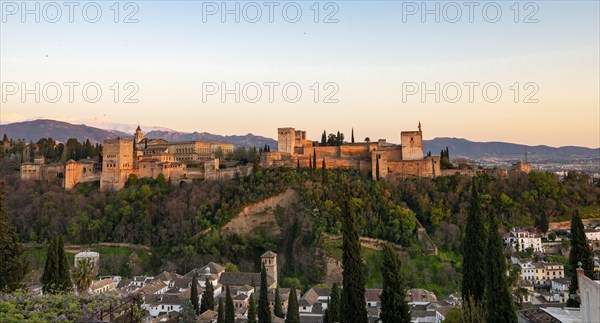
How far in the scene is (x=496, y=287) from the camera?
16953 millimetres

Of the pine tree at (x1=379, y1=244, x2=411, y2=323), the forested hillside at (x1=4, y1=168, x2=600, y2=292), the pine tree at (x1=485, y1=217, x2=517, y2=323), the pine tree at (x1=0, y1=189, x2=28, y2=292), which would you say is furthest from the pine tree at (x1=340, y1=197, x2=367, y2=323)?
the forested hillside at (x1=4, y1=168, x2=600, y2=292)

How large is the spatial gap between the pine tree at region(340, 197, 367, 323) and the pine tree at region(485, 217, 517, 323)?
426 centimetres

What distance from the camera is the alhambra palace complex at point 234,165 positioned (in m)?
61.8

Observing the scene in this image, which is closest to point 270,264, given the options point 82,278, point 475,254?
point 82,278

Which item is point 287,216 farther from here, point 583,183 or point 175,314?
point 583,183

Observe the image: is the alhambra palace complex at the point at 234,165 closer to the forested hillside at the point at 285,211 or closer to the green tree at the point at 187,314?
A: the forested hillside at the point at 285,211

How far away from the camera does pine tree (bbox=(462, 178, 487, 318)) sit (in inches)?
798

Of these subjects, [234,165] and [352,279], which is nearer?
[352,279]

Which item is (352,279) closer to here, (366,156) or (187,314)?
(187,314)

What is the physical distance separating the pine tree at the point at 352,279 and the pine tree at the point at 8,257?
11.5 meters

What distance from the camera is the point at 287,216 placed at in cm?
5628

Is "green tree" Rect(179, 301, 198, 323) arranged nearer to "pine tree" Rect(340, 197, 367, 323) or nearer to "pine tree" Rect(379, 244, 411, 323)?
"pine tree" Rect(340, 197, 367, 323)

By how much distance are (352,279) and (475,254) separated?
215 inches

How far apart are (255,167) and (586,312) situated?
51.8 m
